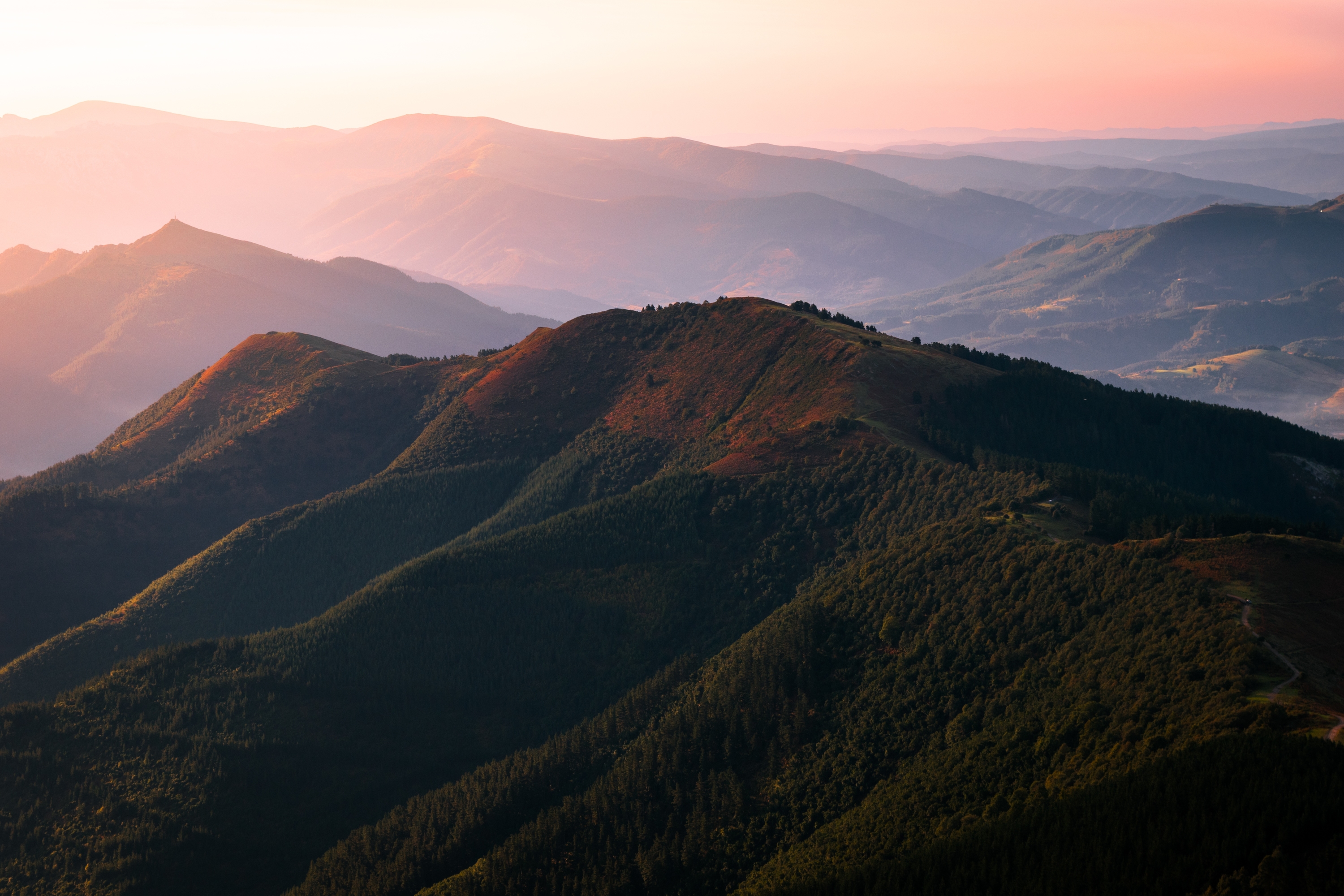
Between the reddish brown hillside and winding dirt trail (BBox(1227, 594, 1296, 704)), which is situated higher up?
the reddish brown hillside

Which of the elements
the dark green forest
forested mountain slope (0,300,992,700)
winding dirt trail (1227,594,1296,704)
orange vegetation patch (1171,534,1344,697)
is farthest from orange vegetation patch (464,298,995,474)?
winding dirt trail (1227,594,1296,704)

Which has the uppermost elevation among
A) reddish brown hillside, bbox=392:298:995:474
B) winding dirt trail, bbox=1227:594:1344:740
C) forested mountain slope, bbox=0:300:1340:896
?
reddish brown hillside, bbox=392:298:995:474

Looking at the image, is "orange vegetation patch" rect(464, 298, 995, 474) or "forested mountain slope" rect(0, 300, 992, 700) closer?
"orange vegetation patch" rect(464, 298, 995, 474)

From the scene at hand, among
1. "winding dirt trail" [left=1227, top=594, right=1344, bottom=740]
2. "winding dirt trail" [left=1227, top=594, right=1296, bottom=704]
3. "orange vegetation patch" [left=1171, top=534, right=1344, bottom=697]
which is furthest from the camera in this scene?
"orange vegetation patch" [left=1171, top=534, right=1344, bottom=697]

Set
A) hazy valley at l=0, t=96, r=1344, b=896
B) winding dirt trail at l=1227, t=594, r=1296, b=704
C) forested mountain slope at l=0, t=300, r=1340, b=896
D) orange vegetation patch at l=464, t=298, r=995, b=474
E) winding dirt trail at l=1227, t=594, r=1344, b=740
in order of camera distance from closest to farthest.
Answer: winding dirt trail at l=1227, t=594, r=1344, b=740 < winding dirt trail at l=1227, t=594, r=1296, b=704 < hazy valley at l=0, t=96, r=1344, b=896 < forested mountain slope at l=0, t=300, r=1340, b=896 < orange vegetation patch at l=464, t=298, r=995, b=474

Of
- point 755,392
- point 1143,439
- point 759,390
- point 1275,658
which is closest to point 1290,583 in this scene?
point 1275,658

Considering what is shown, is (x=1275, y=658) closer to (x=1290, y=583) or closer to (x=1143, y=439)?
(x=1290, y=583)

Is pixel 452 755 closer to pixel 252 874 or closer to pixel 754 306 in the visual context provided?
pixel 252 874

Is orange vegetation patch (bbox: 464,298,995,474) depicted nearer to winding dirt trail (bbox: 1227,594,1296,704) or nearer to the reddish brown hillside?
the reddish brown hillside

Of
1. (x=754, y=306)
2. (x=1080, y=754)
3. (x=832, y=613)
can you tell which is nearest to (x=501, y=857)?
(x=832, y=613)
